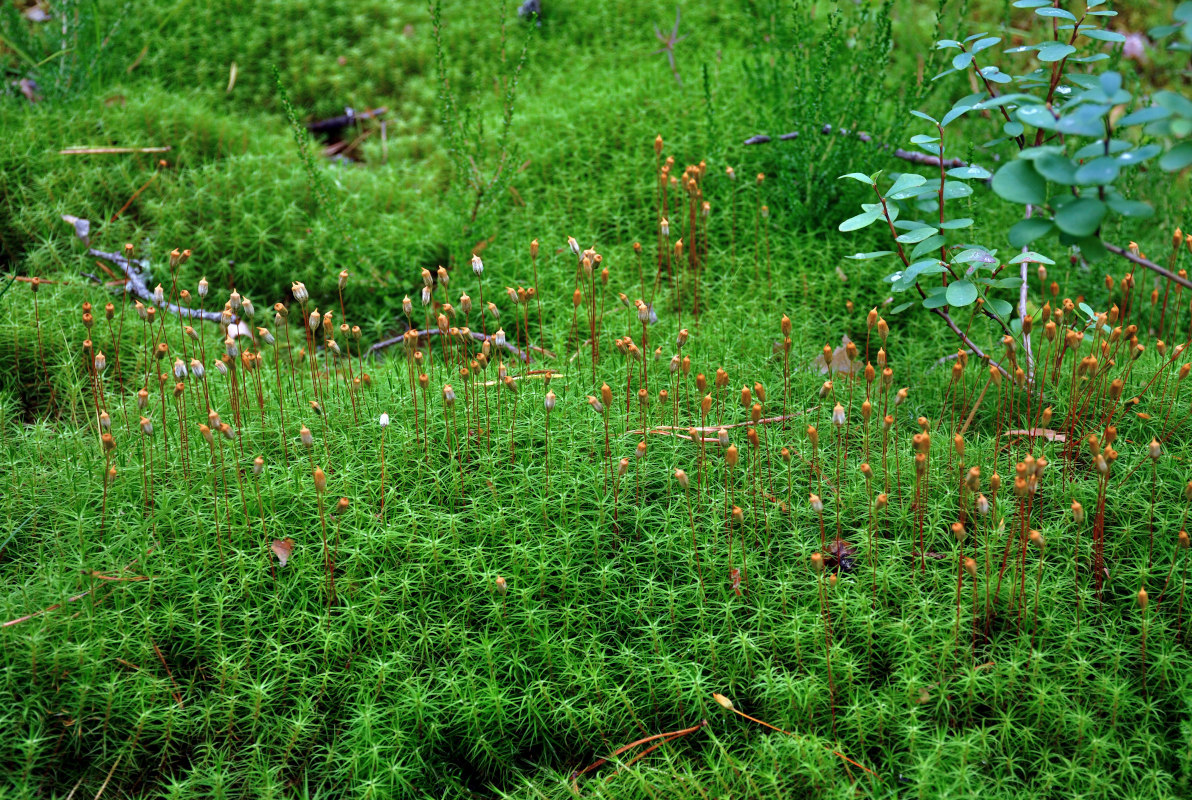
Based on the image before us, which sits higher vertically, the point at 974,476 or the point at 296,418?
the point at 974,476

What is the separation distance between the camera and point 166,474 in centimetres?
279

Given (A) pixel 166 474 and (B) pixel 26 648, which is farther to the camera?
(A) pixel 166 474

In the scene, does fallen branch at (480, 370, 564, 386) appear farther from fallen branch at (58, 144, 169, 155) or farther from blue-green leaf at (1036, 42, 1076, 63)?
fallen branch at (58, 144, 169, 155)

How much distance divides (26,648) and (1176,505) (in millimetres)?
3226

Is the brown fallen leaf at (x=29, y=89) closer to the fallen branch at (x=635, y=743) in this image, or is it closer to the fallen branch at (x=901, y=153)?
the fallen branch at (x=901, y=153)

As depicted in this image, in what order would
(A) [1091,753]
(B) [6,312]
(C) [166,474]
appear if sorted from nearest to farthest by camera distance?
(A) [1091,753] → (C) [166,474] → (B) [6,312]

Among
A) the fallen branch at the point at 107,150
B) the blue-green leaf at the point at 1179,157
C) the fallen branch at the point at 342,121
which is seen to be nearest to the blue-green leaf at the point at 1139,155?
the blue-green leaf at the point at 1179,157

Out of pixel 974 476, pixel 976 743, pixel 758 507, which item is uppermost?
pixel 974 476

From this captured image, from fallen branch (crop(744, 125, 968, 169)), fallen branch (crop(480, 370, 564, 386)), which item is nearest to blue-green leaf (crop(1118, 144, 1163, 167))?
fallen branch (crop(480, 370, 564, 386))

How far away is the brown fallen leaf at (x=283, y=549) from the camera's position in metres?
2.52

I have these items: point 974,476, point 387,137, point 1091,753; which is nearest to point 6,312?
point 387,137

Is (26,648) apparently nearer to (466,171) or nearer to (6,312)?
(6,312)

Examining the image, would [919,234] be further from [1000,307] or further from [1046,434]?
[1046,434]

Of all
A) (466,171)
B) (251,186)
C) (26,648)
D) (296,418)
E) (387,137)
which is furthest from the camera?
(387,137)
